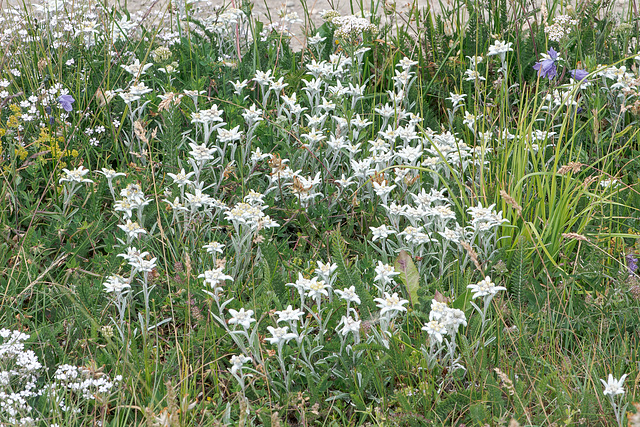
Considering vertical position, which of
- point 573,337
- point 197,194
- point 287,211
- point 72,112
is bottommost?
point 573,337

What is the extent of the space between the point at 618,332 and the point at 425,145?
1412 millimetres

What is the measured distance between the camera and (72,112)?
3723 millimetres

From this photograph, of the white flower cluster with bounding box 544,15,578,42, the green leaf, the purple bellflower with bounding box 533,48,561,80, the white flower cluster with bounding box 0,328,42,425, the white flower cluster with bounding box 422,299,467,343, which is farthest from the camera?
the purple bellflower with bounding box 533,48,561,80

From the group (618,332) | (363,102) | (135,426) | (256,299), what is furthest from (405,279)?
(363,102)

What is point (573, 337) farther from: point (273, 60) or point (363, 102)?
point (273, 60)

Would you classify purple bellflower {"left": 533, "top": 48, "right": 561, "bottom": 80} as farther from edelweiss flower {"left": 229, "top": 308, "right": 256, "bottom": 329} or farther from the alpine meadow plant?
edelweiss flower {"left": 229, "top": 308, "right": 256, "bottom": 329}

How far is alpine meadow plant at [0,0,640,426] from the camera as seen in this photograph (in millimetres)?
2359

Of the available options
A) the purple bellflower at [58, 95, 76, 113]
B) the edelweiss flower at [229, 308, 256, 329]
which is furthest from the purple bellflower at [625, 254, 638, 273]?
the purple bellflower at [58, 95, 76, 113]

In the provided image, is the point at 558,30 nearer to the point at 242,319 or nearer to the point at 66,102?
the point at 242,319

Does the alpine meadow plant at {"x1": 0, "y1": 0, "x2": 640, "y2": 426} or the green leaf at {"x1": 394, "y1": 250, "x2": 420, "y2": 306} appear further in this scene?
the green leaf at {"x1": 394, "y1": 250, "x2": 420, "y2": 306}

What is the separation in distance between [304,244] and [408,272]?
0.55 meters

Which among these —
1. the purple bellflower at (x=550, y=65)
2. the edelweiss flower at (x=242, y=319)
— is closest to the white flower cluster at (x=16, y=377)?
the edelweiss flower at (x=242, y=319)

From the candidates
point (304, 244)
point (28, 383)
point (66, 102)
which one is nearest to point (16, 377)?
point (28, 383)

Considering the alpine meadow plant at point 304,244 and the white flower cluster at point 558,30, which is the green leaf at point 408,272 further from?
the white flower cluster at point 558,30
